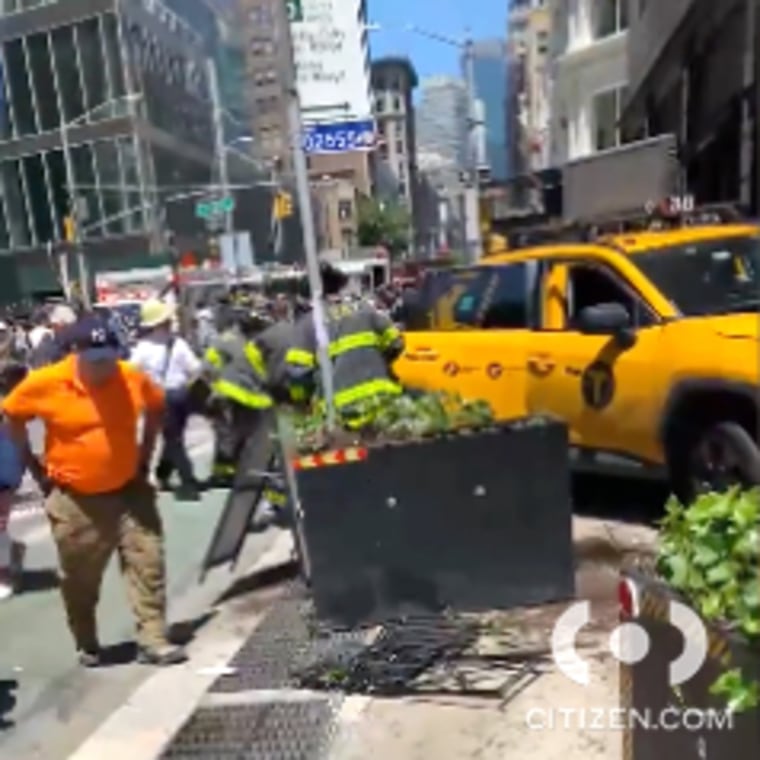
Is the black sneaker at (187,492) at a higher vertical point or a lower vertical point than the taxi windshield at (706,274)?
lower

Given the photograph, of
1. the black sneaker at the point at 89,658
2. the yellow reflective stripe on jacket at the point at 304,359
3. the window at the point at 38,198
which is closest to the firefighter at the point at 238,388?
the yellow reflective stripe on jacket at the point at 304,359

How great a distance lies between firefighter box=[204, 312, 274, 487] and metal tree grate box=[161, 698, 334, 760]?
2363 mm

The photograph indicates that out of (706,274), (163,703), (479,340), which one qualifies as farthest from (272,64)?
(163,703)

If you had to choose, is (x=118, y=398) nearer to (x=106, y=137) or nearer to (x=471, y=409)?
(x=471, y=409)

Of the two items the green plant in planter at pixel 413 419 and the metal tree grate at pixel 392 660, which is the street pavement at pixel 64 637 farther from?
the green plant in planter at pixel 413 419

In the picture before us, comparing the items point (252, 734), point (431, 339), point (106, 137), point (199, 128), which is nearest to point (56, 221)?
point (106, 137)

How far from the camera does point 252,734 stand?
4.18 m

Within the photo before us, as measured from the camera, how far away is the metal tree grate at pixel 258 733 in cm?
402

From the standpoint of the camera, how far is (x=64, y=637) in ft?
18.6

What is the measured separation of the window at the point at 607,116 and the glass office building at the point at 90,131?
23949 millimetres

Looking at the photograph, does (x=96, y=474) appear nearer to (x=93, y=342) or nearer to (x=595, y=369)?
(x=93, y=342)

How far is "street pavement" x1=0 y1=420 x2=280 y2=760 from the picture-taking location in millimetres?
4605

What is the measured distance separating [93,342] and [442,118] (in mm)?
9982

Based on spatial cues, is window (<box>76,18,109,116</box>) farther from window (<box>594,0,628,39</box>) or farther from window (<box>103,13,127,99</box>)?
window (<box>594,0,628,39</box>)
